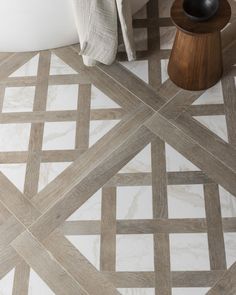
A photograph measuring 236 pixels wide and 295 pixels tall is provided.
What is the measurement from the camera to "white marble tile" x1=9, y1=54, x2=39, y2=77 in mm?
1381

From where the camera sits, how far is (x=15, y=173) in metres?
1.23

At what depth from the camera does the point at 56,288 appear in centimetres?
107

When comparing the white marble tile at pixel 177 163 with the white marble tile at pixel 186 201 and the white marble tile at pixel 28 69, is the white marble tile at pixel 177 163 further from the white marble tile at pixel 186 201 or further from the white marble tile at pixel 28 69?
the white marble tile at pixel 28 69

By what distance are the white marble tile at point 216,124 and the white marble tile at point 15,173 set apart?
0.51m

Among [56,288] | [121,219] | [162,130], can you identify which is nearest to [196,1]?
[162,130]

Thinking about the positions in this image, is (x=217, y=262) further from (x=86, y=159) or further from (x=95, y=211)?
(x=86, y=159)

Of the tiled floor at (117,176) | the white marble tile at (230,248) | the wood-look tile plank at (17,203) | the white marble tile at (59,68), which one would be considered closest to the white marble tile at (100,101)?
the tiled floor at (117,176)

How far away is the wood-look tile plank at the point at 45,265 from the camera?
1071 millimetres

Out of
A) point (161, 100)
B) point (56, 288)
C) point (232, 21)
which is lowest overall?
point (56, 288)

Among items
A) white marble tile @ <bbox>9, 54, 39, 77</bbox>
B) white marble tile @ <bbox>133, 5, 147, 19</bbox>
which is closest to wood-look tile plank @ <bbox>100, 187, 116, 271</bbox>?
white marble tile @ <bbox>9, 54, 39, 77</bbox>

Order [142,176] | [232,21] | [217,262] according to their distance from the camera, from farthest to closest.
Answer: [232,21], [142,176], [217,262]

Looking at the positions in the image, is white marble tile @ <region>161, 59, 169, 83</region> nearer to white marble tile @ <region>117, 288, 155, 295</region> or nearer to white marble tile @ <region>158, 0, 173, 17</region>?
white marble tile @ <region>158, 0, 173, 17</region>

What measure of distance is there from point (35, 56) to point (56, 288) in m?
0.72

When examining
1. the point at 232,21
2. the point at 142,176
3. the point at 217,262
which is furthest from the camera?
the point at 232,21
